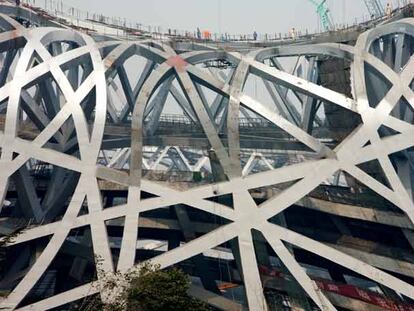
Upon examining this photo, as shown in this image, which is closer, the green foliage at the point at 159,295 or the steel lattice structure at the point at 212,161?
the green foliage at the point at 159,295

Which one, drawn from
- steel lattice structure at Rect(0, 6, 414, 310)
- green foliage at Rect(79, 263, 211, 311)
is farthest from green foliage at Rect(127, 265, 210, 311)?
steel lattice structure at Rect(0, 6, 414, 310)

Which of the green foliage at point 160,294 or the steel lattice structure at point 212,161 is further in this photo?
the steel lattice structure at point 212,161

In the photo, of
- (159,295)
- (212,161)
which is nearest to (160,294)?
(159,295)

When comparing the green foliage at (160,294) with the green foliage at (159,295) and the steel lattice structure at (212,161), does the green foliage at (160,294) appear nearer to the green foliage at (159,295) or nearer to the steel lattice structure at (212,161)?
the green foliage at (159,295)

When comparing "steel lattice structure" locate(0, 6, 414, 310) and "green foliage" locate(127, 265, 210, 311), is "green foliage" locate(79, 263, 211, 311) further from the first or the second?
"steel lattice structure" locate(0, 6, 414, 310)

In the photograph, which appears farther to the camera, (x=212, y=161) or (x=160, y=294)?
(x=212, y=161)

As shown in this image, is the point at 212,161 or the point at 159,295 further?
the point at 212,161

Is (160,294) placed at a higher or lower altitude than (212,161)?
lower

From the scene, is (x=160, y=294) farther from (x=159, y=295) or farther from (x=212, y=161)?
(x=212, y=161)

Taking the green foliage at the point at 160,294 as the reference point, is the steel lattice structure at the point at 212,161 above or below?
above

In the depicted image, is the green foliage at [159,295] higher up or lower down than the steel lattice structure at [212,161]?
lower down

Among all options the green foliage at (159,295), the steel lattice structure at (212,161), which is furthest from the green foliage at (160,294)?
the steel lattice structure at (212,161)
